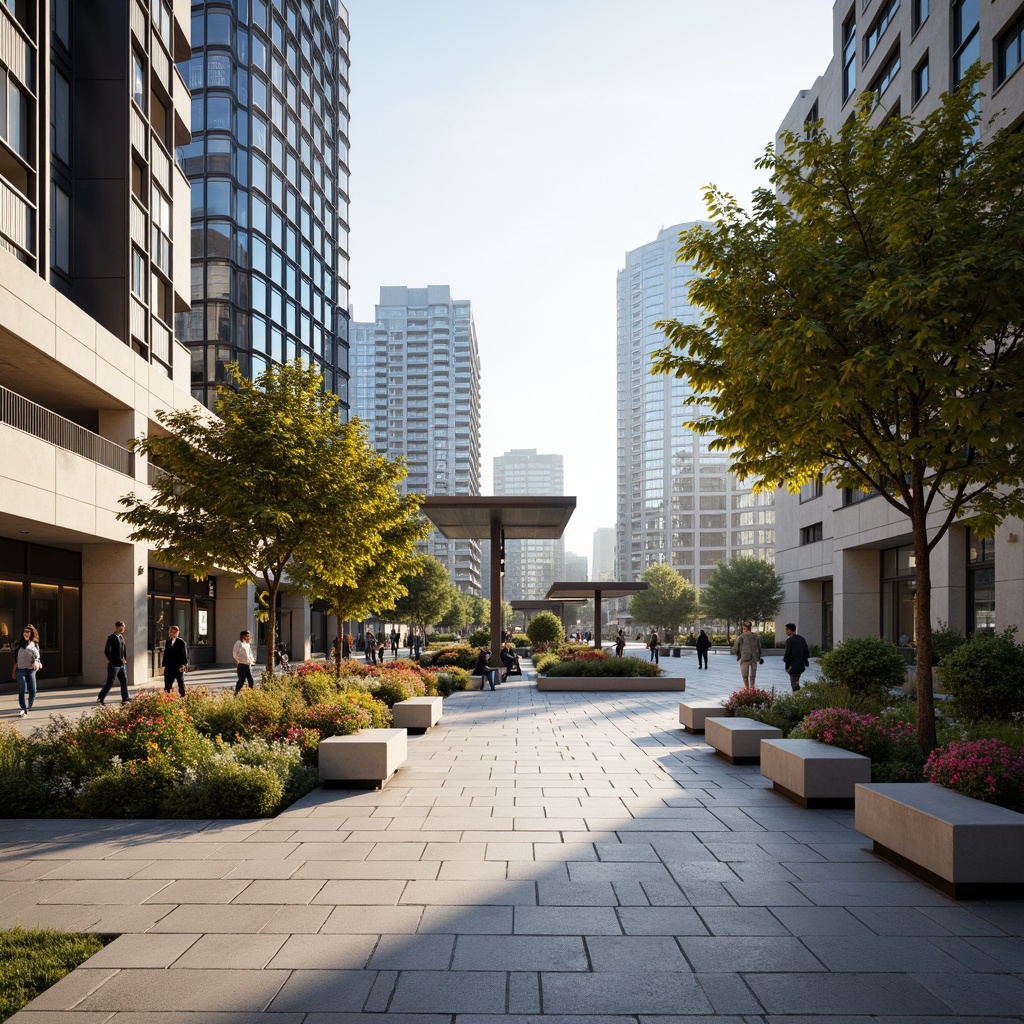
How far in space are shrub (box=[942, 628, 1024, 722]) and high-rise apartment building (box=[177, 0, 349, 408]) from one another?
114ft

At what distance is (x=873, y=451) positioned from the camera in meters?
10.5

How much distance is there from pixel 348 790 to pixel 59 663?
19965 millimetres

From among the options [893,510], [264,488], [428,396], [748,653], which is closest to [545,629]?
[893,510]

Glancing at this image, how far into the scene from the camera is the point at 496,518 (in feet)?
91.8

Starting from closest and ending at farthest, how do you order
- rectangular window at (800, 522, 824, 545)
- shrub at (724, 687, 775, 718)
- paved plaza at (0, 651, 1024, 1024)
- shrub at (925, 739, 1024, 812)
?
paved plaza at (0, 651, 1024, 1024)
shrub at (925, 739, 1024, 812)
shrub at (724, 687, 775, 718)
rectangular window at (800, 522, 824, 545)

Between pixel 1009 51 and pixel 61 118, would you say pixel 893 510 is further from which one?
pixel 61 118

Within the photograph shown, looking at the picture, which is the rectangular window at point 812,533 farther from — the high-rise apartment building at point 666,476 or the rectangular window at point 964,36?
the high-rise apartment building at point 666,476

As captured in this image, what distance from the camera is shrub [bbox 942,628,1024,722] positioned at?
13812 mm

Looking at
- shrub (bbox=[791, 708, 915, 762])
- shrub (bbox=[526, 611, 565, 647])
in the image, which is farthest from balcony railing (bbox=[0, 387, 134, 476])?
shrub (bbox=[526, 611, 565, 647])

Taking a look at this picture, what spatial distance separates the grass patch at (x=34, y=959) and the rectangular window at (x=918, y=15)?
34.1 metres

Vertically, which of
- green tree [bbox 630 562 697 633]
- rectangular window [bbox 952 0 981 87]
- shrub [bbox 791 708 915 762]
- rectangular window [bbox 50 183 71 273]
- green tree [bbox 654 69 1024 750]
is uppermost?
rectangular window [bbox 952 0 981 87]

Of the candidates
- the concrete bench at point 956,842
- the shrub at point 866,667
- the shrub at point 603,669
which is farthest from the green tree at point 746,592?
the concrete bench at point 956,842

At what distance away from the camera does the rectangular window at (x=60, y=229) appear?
25.1m

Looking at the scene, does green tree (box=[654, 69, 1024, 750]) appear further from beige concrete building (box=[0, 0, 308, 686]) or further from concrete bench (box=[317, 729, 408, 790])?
beige concrete building (box=[0, 0, 308, 686])
